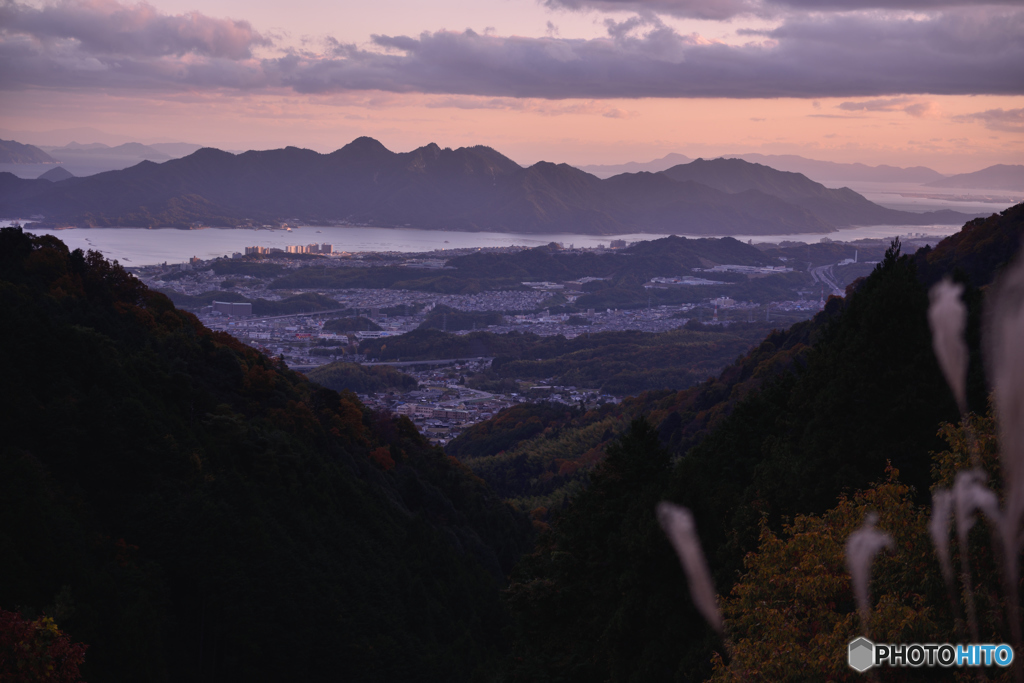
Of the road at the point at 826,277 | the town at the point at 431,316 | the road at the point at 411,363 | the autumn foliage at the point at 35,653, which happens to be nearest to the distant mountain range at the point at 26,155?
the town at the point at 431,316

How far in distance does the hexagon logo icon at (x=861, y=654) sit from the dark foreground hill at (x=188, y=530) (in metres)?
7.55

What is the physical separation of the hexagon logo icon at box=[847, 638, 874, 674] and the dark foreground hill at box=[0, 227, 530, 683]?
7.55 meters

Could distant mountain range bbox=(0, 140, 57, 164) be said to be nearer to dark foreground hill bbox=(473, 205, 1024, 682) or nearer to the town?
the town

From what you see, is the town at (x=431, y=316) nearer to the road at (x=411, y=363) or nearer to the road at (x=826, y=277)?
the road at (x=411, y=363)

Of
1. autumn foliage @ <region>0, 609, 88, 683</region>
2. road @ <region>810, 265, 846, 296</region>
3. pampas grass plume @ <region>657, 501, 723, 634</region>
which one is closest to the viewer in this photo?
autumn foliage @ <region>0, 609, 88, 683</region>

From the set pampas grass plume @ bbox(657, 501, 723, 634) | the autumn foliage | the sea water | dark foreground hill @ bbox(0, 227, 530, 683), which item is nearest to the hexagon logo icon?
pampas grass plume @ bbox(657, 501, 723, 634)

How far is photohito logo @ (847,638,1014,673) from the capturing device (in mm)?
4668

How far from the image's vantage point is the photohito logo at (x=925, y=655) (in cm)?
467

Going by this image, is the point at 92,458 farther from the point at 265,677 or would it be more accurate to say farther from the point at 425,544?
the point at 425,544

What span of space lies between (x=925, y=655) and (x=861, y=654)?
358 mm

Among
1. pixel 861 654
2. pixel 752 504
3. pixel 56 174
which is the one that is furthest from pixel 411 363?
pixel 56 174

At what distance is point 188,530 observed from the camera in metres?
11.6

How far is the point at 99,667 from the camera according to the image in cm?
889

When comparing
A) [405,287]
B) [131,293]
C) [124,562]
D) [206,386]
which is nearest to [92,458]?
[124,562]
